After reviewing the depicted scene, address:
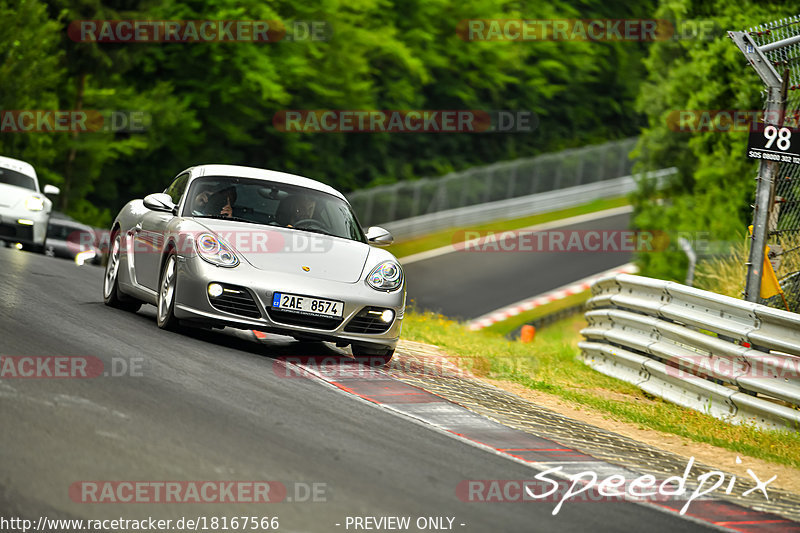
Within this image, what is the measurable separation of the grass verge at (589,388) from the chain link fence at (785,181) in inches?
71.4

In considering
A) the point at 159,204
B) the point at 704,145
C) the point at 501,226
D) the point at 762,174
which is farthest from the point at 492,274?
the point at 159,204

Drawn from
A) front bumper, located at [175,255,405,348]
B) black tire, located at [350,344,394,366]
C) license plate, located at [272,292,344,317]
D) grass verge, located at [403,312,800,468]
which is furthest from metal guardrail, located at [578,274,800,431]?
license plate, located at [272,292,344,317]

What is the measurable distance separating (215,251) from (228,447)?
355 centimetres

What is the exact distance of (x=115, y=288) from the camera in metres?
11.2

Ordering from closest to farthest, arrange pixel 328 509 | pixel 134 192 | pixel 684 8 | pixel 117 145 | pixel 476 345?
pixel 328 509 < pixel 476 345 < pixel 684 8 < pixel 117 145 < pixel 134 192

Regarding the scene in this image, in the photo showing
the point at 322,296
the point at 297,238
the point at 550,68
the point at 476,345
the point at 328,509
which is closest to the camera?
the point at 328,509

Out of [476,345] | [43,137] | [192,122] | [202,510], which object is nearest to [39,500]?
[202,510]

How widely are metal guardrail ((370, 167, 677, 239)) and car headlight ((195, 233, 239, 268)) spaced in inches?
1080

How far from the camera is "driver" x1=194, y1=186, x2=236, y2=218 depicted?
998 centimetres

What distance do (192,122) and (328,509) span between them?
3518 cm

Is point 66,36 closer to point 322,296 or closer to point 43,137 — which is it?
point 43,137

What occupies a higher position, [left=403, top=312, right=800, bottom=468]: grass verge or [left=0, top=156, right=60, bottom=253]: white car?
[left=0, top=156, right=60, bottom=253]: white car

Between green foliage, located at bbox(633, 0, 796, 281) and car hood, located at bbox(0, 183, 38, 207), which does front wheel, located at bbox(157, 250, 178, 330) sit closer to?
car hood, located at bbox(0, 183, 38, 207)

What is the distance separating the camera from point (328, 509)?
16.7 feet
